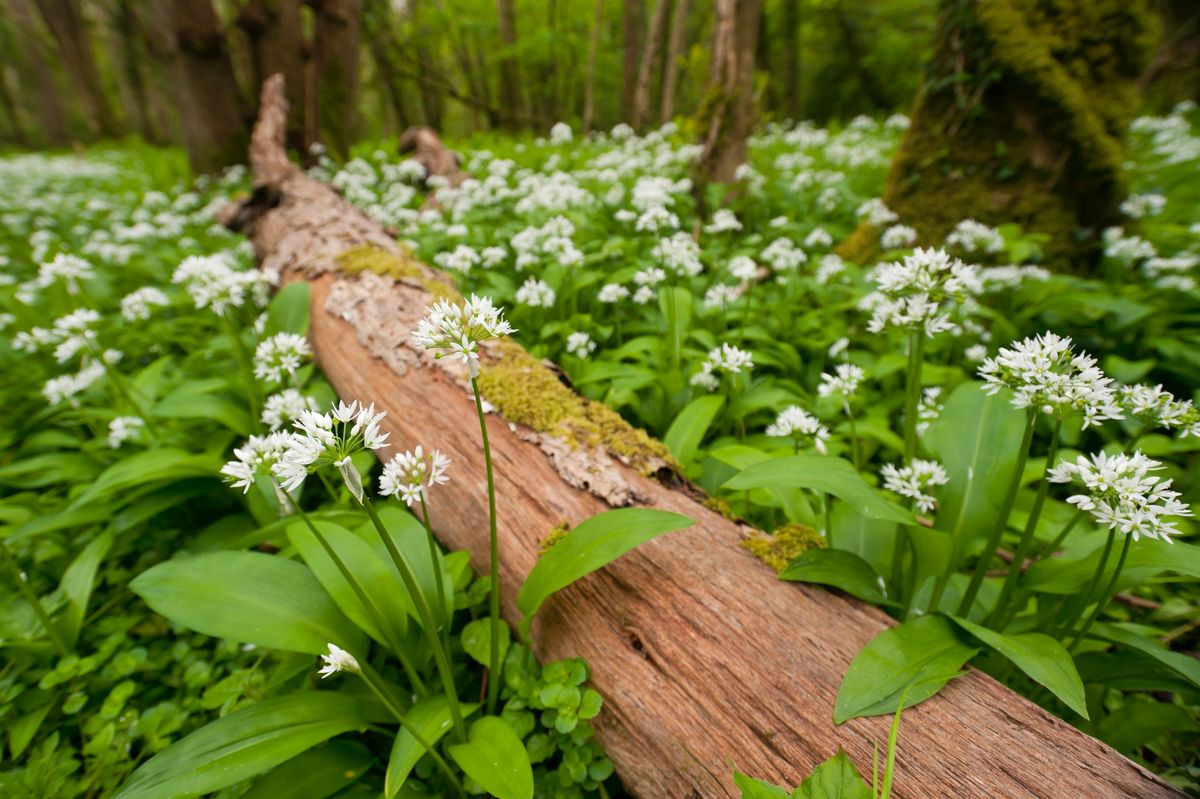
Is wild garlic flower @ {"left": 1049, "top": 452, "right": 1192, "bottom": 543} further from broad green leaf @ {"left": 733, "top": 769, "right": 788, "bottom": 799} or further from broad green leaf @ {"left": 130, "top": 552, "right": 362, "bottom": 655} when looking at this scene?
broad green leaf @ {"left": 130, "top": 552, "right": 362, "bottom": 655}

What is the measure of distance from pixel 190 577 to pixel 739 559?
1.53m

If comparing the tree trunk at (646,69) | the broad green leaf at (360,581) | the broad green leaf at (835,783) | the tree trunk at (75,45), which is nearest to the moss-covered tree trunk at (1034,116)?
the broad green leaf at (835,783)

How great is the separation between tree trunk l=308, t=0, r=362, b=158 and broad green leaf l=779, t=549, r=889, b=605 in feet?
30.3

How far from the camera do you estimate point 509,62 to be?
43.2 feet

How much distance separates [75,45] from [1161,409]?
2448cm

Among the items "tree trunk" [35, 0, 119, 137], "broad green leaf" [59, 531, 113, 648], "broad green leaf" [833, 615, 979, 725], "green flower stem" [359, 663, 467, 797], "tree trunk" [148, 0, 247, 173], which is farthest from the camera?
"tree trunk" [35, 0, 119, 137]

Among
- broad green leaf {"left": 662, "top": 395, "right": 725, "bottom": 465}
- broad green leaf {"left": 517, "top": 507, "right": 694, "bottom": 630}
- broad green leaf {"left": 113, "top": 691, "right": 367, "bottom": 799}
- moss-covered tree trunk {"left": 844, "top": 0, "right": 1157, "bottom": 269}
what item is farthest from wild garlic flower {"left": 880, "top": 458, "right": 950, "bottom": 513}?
moss-covered tree trunk {"left": 844, "top": 0, "right": 1157, "bottom": 269}

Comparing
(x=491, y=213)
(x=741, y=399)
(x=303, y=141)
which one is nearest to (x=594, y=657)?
(x=741, y=399)

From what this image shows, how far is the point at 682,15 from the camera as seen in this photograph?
10938 mm

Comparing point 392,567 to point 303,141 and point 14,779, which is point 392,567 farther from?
point 303,141

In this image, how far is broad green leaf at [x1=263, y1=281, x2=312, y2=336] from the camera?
288cm

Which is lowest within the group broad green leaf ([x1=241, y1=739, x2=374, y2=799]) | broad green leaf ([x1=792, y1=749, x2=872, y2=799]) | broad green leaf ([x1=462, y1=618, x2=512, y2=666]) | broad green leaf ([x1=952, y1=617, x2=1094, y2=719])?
broad green leaf ([x1=241, y1=739, x2=374, y2=799])

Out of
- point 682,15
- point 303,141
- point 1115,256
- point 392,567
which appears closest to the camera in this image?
point 392,567

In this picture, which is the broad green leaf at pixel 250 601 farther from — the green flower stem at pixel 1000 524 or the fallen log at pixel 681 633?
the green flower stem at pixel 1000 524
